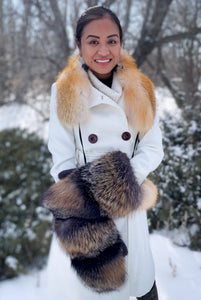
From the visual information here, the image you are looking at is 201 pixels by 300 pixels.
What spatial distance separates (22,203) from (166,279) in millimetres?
1570

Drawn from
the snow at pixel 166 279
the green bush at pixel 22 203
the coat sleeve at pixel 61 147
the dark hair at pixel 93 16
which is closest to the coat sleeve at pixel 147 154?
the coat sleeve at pixel 61 147

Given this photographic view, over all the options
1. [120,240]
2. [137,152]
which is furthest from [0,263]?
[137,152]

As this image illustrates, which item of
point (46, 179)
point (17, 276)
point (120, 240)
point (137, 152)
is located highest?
point (137, 152)

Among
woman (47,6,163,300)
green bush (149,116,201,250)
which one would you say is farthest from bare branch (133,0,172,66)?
woman (47,6,163,300)

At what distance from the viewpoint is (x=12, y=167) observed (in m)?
2.87

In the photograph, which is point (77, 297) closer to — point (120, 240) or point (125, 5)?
point (120, 240)

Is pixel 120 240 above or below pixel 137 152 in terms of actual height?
below

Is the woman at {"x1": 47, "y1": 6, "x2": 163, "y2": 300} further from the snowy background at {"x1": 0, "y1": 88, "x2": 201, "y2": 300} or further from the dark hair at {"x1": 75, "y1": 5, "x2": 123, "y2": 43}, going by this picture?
the snowy background at {"x1": 0, "y1": 88, "x2": 201, "y2": 300}

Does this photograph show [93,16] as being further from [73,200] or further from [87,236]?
[87,236]

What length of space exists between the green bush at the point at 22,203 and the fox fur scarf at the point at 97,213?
1.45m

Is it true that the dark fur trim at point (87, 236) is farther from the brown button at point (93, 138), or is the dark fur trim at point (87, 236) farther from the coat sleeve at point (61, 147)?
the brown button at point (93, 138)

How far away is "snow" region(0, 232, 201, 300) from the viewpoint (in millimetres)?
2035

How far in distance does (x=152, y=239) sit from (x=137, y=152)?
5.27ft

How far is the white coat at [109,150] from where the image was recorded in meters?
1.39
